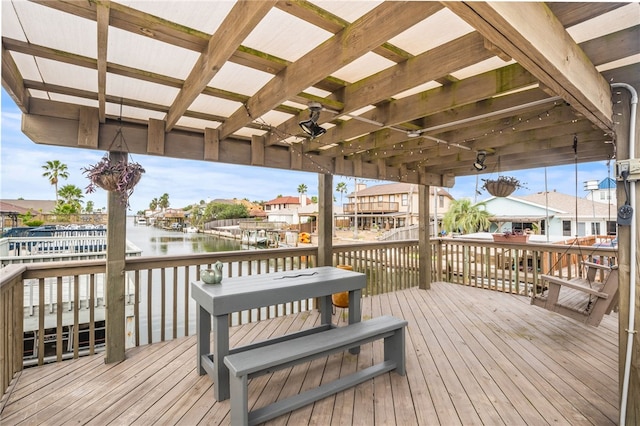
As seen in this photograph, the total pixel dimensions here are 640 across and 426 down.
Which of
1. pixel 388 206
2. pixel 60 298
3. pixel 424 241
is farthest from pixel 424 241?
pixel 388 206

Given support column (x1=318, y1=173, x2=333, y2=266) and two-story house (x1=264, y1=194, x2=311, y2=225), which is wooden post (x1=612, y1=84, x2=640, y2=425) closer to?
support column (x1=318, y1=173, x2=333, y2=266)

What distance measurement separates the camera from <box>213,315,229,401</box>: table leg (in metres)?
2.31

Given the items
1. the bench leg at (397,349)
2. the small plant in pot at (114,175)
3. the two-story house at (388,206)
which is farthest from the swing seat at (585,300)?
the two-story house at (388,206)

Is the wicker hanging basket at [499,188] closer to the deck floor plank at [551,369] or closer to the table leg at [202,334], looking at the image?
the deck floor plank at [551,369]

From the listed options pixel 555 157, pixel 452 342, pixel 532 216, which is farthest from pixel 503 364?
pixel 532 216

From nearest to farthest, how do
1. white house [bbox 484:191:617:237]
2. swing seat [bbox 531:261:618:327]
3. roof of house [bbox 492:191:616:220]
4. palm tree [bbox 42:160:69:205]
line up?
swing seat [bbox 531:261:618:327] → white house [bbox 484:191:617:237] → roof of house [bbox 492:191:616:220] → palm tree [bbox 42:160:69:205]

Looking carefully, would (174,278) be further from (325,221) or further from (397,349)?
(397,349)

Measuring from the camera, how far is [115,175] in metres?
2.61

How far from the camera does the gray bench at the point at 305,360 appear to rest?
6.38 ft

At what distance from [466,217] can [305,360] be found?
69.0 ft

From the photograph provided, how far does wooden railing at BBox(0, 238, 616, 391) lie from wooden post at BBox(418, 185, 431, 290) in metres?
0.21

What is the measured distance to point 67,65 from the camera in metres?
2.00

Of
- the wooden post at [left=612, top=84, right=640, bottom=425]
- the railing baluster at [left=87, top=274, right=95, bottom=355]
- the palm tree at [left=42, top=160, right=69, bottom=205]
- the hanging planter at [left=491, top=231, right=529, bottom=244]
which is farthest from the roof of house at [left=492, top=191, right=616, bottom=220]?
the palm tree at [left=42, top=160, right=69, bottom=205]

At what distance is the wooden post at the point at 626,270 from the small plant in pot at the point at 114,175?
368 cm
